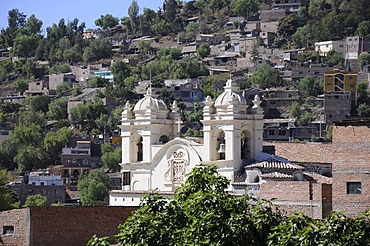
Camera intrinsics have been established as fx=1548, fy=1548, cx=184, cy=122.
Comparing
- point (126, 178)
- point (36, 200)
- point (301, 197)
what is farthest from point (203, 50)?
point (301, 197)

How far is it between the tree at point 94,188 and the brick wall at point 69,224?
5293 cm

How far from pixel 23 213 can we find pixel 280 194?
25.3ft

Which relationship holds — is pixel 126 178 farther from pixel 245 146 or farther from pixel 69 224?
pixel 69 224

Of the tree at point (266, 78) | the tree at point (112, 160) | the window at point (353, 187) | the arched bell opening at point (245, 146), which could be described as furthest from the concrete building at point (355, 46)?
the window at point (353, 187)

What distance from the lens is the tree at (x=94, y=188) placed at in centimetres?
10762

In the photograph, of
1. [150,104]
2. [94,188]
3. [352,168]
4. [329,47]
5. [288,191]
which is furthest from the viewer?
[329,47]

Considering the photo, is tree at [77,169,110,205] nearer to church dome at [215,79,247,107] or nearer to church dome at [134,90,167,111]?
church dome at [134,90,167,111]

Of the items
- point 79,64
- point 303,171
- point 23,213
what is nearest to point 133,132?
point 303,171

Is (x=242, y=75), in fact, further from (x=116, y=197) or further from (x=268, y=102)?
(x=116, y=197)

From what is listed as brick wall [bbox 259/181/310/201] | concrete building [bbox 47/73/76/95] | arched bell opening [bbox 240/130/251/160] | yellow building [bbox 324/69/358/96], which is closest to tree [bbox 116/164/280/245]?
brick wall [bbox 259/181/310/201]

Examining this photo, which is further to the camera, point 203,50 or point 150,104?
point 203,50

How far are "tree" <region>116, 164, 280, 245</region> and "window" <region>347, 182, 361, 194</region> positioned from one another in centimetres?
448

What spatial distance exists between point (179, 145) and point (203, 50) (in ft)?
388

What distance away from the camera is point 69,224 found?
154ft
